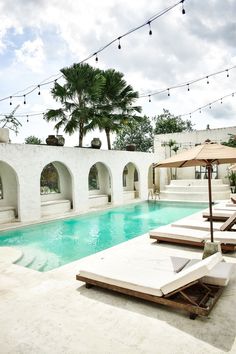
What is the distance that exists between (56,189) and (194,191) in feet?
33.1

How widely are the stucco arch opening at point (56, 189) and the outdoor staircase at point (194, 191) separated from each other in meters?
7.77

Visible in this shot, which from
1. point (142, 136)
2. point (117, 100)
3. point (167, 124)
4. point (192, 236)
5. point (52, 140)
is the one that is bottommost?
point (192, 236)

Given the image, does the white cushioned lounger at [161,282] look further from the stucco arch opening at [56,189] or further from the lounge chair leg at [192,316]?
the stucco arch opening at [56,189]

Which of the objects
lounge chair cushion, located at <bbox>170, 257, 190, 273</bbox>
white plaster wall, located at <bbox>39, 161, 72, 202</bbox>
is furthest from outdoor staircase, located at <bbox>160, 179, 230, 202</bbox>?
lounge chair cushion, located at <bbox>170, 257, 190, 273</bbox>

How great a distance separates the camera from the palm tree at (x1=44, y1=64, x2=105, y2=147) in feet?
48.5

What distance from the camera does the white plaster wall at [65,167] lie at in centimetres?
1199

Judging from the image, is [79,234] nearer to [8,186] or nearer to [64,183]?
[8,186]

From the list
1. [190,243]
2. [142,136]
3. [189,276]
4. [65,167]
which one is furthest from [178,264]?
[142,136]

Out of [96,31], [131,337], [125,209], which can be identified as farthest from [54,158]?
[131,337]

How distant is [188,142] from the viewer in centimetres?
2419

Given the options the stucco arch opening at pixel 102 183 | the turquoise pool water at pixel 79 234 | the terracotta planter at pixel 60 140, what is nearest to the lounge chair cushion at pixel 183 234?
the turquoise pool water at pixel 79 234

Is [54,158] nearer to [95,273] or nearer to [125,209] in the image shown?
[125,209]

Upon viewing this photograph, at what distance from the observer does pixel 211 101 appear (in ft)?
47.1

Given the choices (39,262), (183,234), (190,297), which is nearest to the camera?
(190,297)
